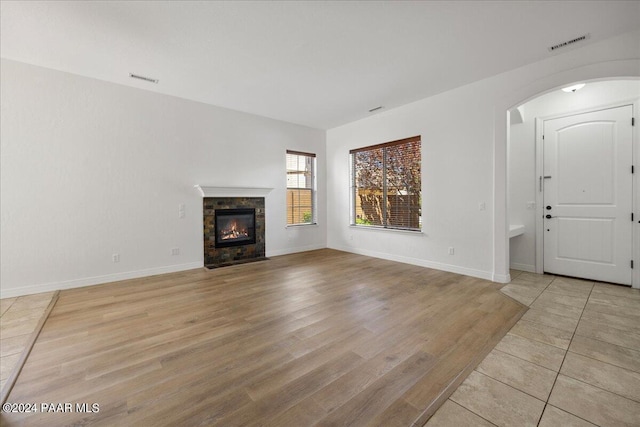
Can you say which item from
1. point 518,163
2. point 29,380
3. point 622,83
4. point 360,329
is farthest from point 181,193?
point 622,83

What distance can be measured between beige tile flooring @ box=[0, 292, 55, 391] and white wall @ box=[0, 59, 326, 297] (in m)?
0.32

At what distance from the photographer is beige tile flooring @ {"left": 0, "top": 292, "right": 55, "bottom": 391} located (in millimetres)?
2071

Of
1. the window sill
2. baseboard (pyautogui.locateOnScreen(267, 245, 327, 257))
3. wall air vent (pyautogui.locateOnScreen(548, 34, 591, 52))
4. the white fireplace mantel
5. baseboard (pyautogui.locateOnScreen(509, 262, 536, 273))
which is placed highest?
wall air vent (pyautogui.locateOnScreen(548, 34, 591, 52))

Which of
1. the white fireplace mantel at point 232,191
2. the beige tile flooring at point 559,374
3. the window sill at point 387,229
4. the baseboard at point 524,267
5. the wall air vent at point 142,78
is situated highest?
the wall air vent at point 142,78

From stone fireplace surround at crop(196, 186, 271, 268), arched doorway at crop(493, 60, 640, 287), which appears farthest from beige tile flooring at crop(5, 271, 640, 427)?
stone fireplace surround at crop(196, 186, 271, 268)

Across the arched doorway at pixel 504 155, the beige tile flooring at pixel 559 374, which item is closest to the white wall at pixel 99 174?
the arched doorway at pixel 504 155

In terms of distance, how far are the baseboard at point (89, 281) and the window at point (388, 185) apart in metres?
3.67

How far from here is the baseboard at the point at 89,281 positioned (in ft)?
11.4

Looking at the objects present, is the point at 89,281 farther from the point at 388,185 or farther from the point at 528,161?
the point at 528,161

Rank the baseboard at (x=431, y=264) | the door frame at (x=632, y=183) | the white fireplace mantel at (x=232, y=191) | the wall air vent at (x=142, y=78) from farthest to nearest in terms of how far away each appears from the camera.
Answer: the white fireplace mantel at (x=232, y=191) < the baseboard at (x=431, y=264) < the wall air vent at (x=142, y=78) < the door frame at (x=632, y=183)

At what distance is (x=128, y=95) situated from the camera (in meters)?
4.21

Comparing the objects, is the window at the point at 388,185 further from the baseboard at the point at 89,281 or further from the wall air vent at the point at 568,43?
the baseboard at the point at 89,281

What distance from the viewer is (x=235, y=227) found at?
5.42 metres

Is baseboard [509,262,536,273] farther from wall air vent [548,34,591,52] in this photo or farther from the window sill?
wall air vent [548,34,591,52]
